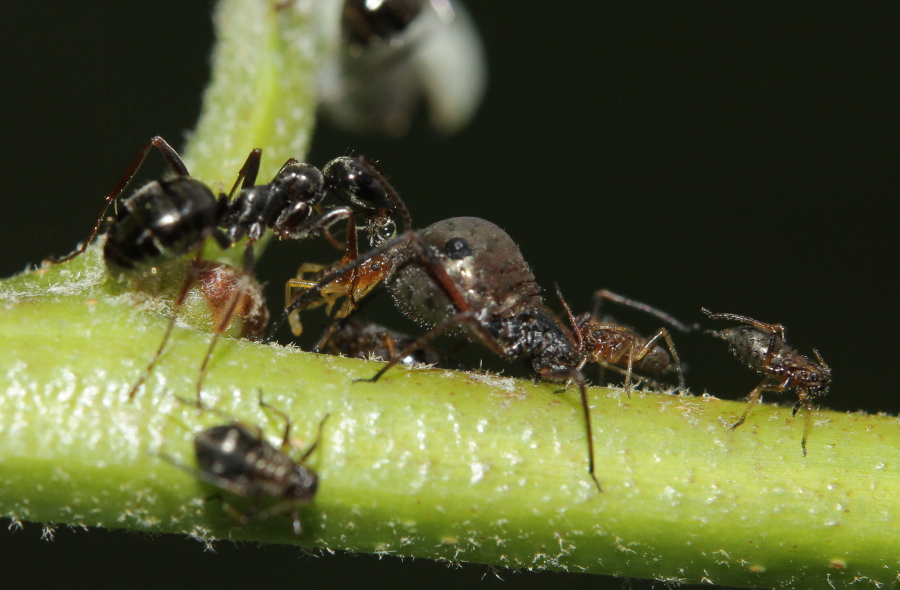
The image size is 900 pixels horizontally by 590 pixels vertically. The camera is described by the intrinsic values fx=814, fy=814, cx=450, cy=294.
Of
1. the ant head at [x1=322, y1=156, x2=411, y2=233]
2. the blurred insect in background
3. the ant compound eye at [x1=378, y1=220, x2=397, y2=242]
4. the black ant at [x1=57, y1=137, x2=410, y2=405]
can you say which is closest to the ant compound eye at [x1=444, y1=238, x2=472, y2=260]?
the black ant at [x1=57, y1=137, x2=410, y2=405]

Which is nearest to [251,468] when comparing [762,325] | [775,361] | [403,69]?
[775,361]

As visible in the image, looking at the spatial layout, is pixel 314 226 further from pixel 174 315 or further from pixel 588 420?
pixel 588 420

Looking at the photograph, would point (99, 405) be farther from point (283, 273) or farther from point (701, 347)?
point (701, 347)

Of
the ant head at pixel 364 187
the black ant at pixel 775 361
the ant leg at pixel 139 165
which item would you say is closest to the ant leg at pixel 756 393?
the black ant at pixel 775 361

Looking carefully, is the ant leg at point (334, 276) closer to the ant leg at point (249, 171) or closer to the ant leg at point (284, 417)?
the ant leg at point (249, 171)

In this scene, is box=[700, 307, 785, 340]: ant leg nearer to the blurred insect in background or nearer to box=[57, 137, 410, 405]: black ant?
box=[57, 137, 410, 405]: black ant
